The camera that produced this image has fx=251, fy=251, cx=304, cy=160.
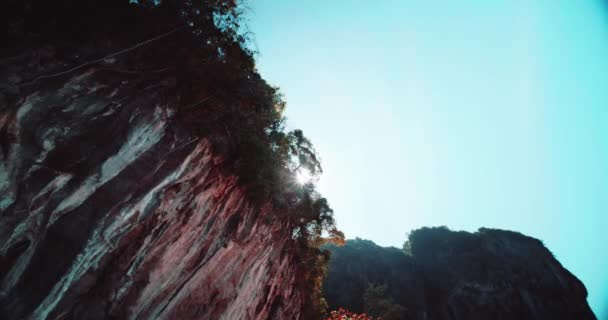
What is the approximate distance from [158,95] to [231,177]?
3021 mm

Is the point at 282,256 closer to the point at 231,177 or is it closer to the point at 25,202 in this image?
the point at 231,177

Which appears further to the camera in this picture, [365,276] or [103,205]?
[365,276]

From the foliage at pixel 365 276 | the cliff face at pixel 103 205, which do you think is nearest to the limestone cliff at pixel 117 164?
the cliff face at pixel 103 205

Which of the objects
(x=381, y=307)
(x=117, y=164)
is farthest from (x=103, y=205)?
(x=381, y=307)

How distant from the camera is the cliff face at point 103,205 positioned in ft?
14.1

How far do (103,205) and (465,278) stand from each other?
4945 centimetres

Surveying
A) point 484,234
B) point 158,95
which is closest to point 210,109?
point 158,95

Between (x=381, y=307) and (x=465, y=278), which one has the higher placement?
(x=465, y=278)

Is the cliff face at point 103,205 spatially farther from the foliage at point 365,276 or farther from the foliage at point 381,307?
the foliage at point 365,276

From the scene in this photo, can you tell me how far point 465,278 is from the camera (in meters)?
40.2

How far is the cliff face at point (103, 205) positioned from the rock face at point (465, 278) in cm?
3841

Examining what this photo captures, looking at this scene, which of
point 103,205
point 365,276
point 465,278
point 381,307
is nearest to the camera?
point 103,205

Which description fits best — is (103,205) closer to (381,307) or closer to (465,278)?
(381,307)

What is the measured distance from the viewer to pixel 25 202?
4.35m
